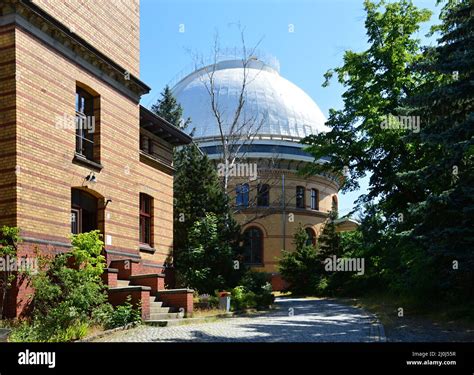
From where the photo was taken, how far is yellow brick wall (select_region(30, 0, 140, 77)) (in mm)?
14836

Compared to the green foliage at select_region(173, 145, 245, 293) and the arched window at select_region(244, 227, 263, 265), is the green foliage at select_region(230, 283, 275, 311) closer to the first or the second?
the green foliage at select_region(173, 145, 245, 293)

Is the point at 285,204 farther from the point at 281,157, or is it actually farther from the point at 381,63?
the point at 381,63

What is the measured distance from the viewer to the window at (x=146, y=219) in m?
20.2

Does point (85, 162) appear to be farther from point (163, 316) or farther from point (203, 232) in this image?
point (203, 232)

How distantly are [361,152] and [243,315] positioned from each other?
11.1 meters

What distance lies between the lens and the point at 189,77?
52.9m

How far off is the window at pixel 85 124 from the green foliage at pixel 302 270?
71.4ft

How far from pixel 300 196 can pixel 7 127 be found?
1381 inches

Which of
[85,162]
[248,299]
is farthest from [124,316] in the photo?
[248,299]

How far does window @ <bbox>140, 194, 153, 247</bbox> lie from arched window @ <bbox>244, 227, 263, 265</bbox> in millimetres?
23927

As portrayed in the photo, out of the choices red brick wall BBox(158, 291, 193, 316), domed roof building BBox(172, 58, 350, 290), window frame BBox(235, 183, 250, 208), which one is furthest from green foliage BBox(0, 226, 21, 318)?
window frame BBox(235, 183, 250, 208)

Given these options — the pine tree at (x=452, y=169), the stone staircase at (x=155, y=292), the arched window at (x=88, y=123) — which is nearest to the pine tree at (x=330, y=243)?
the pine tree at (x=452, y=169)

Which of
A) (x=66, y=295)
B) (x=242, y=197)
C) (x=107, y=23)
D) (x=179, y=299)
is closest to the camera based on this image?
(x=66, y=295)

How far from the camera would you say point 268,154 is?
4281 centimetres
